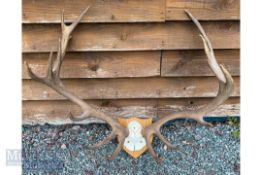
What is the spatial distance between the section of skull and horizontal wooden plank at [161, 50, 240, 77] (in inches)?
14.6

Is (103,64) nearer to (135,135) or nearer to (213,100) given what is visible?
(135,135)

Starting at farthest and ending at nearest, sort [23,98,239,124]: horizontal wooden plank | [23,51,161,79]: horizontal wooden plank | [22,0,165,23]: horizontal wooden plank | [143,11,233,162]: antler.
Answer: [23,98,239,124]: horizontal wooden plank
[23,51,161,79]: horizontal wooden plank
[22,0,165,23]: horizontal wooden plank
[143,11,233,162]: antler

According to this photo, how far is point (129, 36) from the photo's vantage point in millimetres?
2426

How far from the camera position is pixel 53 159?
2.56 metres

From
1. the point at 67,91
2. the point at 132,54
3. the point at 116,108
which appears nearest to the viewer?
the point at 67,91

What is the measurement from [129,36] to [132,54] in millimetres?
113

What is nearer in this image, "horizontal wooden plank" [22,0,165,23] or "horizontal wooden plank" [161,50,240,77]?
"horizontal wooden plank" [22,0,165,23]

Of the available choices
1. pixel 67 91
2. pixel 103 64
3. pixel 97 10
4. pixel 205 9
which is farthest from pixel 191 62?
pixel 67 91

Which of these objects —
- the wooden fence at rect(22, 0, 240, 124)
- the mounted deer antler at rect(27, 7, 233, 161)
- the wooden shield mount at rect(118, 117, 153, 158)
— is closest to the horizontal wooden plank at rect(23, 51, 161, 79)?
the wooden fence at rect(22, 0, 240, 124)

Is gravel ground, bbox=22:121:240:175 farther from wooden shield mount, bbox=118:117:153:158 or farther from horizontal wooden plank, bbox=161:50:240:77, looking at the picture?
horizontal wooden plank, bbox=161:50:240:77

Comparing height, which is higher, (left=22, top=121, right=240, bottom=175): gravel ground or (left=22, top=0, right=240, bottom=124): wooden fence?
(left=22, top=0, right=240, bottom=124): wooden fence

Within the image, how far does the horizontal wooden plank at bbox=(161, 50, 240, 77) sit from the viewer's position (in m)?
2.49

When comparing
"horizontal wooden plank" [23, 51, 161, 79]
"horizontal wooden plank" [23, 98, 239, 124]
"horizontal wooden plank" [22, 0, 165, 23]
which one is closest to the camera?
"horizontal wooden plank" [22, 0, 165, 23]
